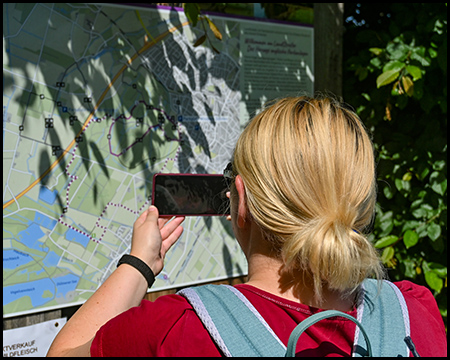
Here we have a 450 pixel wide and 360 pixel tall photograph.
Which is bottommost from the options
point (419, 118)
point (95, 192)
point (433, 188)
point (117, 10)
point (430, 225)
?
point (430, 225)

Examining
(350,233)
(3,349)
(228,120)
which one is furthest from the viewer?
(228,120)

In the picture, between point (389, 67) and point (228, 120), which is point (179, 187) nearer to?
point (228, 120)

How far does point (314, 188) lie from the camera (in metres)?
1.10

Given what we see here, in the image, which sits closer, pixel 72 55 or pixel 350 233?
pixel 350 233

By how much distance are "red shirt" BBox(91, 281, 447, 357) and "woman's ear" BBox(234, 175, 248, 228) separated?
204mm

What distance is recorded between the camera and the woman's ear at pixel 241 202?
1.20m

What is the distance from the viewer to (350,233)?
3.72 ft

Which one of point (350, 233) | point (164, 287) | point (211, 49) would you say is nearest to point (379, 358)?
point (350, 233)

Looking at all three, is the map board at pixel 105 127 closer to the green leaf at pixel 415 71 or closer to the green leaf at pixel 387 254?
the green leaf at pixel 415 71

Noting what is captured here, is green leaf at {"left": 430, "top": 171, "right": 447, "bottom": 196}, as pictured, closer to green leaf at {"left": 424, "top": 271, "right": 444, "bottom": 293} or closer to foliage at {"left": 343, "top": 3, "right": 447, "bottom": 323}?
foliage at {"left": 343, "top": 3, "right": 447, "bottom": 323}

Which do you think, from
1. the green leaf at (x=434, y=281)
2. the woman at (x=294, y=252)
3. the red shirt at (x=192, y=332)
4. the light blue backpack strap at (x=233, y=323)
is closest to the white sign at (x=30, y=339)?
the woman at (x=294, y=252)

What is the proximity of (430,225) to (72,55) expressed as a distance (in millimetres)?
2147

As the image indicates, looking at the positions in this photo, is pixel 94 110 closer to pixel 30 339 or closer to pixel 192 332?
pixel 30 339

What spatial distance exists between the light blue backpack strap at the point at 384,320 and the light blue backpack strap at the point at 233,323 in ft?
0.70
